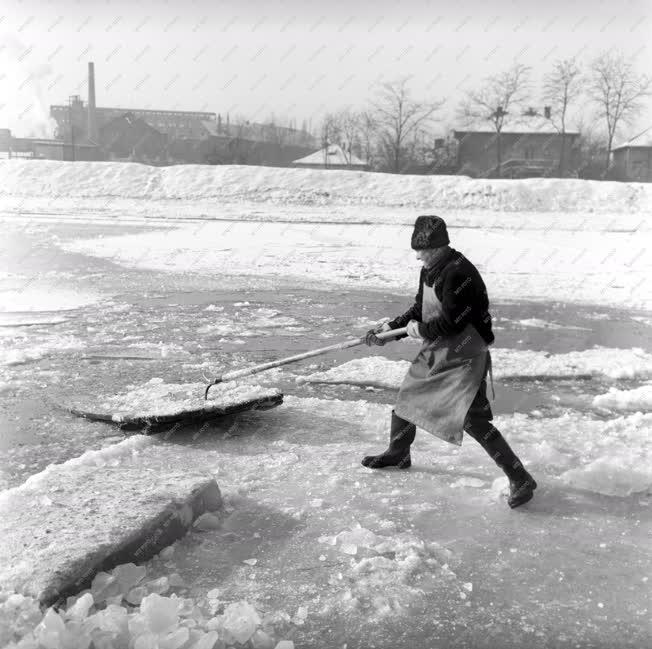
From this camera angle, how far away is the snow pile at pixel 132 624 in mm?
2342

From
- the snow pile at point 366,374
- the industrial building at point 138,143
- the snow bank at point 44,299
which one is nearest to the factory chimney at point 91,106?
the industrial building at point 138,143

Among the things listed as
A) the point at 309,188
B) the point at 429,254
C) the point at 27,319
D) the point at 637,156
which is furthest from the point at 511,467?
the point at 637,156

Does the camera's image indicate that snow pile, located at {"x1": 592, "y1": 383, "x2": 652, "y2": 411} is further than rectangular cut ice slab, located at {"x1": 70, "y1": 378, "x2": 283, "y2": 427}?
Yes

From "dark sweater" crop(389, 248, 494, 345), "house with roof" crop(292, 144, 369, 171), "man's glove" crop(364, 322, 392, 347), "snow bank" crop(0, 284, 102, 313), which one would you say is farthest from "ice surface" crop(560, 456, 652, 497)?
"house with roof" crop(292, 144, 369, 171)

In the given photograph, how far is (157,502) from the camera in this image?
10.5 ft

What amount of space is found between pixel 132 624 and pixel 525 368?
4.43m

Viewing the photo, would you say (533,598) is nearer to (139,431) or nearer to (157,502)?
(157,502)

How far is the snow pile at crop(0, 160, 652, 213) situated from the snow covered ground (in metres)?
14.4

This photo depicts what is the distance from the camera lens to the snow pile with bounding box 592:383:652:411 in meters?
5.20

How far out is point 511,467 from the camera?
140 inches

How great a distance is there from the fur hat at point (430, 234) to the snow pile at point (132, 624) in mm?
1760

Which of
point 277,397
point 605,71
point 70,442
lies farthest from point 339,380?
point 605,71

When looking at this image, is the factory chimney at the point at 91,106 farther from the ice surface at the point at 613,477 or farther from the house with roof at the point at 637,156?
the ice surface at the point at 613,477

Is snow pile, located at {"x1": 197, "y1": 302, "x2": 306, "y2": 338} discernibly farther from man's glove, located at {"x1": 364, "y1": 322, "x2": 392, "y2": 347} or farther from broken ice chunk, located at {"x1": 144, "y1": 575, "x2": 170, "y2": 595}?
broken ice chunk, located at {"x1": 144, "y1": 575, "x2": 170, "y2": 595}
